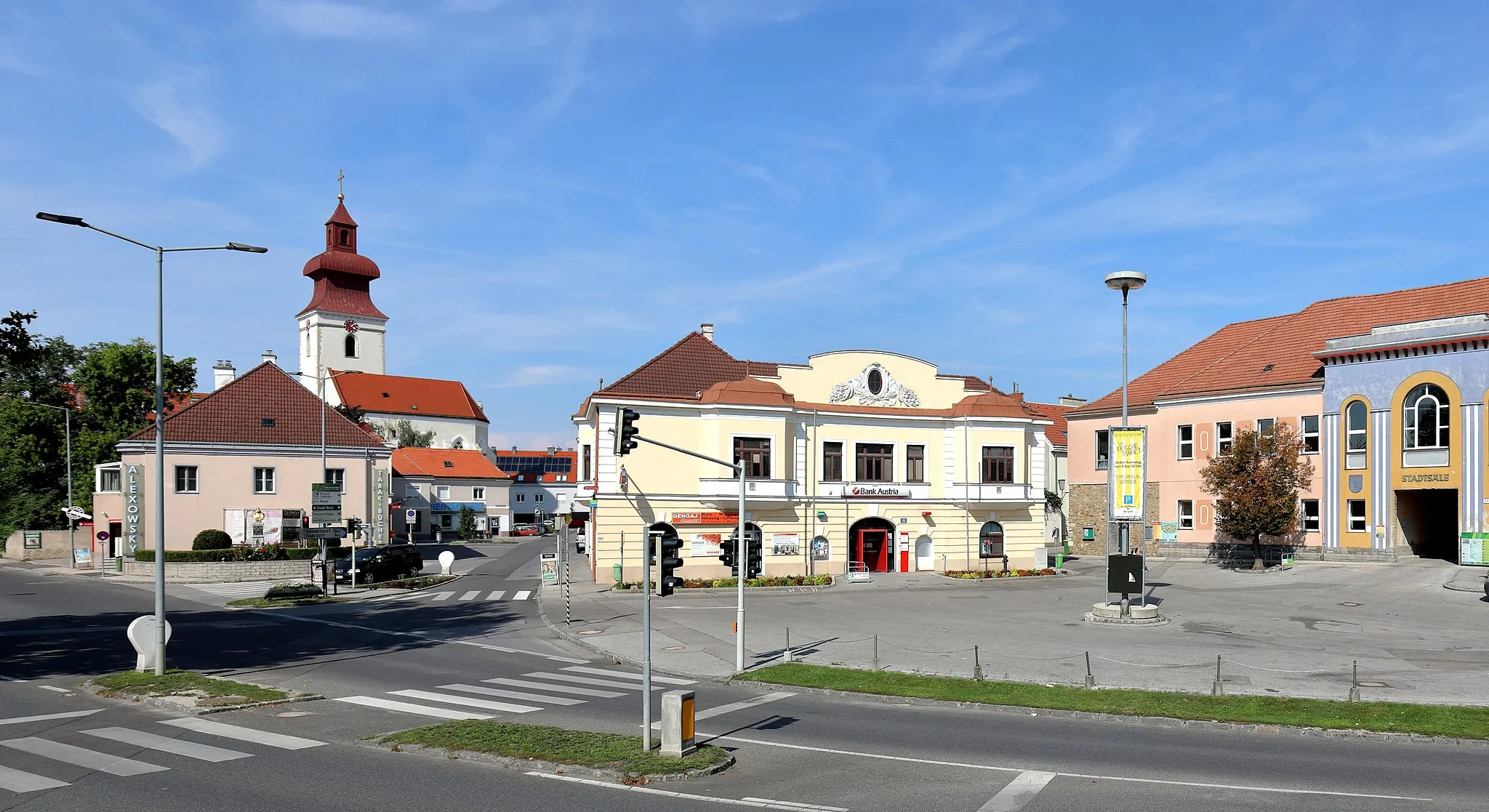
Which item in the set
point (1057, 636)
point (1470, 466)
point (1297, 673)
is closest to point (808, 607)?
point (1057, 636)

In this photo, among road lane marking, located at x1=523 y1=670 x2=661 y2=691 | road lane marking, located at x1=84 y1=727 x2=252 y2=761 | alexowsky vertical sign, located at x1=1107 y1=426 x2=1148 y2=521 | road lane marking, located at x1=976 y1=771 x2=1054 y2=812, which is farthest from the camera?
alexowsky vertical sign, located at x1=1107 y1=426 x2=1148 y2=521

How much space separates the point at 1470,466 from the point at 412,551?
47.7 meters

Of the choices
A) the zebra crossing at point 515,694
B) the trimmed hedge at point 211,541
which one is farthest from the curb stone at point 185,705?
the trimmed hedge at point 211,541

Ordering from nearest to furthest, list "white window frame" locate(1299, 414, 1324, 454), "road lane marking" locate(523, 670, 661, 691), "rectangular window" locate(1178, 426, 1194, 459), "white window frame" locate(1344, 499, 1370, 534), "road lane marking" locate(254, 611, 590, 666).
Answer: "road lane marking" locate(523, 670, 661, 691) < "road lane marking" locate(254, 611, 590, 666) < "white window frame" locate(1344, 499, 1370, 534) < "white window frame" locate(1299, 414, 1324, 454) < "rectangular window" locate(1178, 426, 1194, 459)

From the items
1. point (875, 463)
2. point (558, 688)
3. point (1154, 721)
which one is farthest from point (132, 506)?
point (1154, 721)

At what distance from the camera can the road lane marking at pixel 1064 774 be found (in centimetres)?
1256

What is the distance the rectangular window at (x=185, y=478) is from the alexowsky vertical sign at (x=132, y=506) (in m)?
2.14

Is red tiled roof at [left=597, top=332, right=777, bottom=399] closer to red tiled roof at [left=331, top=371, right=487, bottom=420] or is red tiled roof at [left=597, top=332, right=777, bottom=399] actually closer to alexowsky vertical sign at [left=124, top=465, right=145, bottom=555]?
alexowsky vertical sign at [left=124, top=465, right=145, bottom=555]

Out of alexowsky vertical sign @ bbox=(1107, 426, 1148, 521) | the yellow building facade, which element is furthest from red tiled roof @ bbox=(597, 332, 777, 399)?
alexowsky vertical sign @ bbox=(1107, 426, 1148, 521)

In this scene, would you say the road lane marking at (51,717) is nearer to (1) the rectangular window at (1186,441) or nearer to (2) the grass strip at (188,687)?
(2) the grass strip at (188,687)

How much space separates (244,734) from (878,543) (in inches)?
1412

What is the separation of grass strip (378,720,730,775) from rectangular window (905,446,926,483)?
3464 centimetres

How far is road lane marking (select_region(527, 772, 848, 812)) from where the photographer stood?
39.7 feet

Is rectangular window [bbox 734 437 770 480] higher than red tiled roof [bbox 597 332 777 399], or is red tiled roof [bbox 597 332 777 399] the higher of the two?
red tiled roof [bbox 597 332 777 399]
